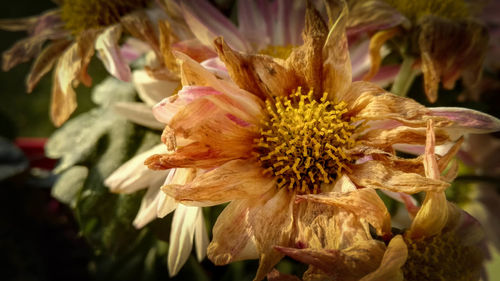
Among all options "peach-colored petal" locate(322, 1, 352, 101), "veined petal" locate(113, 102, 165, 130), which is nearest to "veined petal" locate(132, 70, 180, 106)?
"veined petal" locate(113, 102, 165, 130)

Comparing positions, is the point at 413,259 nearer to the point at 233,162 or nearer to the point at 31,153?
the point at 233,162

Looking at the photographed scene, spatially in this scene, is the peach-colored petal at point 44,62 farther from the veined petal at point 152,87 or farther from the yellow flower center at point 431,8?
the yellow flower center at point 431,8

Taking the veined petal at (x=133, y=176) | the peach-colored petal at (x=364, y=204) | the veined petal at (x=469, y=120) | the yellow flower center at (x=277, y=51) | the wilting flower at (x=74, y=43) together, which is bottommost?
the veined petal at (x=133, y=176)

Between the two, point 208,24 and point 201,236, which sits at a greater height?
point 208,24

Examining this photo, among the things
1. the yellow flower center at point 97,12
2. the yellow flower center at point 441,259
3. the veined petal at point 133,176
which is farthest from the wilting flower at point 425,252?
the yellow flower center at point 97,12

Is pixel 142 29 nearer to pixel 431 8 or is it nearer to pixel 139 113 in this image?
pixel 139 113

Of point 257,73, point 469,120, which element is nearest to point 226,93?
point 257,73

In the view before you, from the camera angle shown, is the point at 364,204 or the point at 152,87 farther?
the point at 152,87
